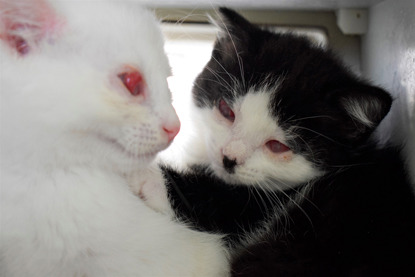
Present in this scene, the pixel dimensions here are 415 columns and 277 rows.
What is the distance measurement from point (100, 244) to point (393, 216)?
78cm

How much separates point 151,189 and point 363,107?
69 cm

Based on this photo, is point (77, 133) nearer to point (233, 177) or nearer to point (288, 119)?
point (233, 177)

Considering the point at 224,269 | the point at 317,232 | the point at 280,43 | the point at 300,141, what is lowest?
the point at 224,269

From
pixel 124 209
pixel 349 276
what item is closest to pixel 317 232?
pixel 349 276

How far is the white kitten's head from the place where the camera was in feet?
3.13

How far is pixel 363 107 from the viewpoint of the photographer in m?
1.39

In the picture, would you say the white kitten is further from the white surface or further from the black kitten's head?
the white surface

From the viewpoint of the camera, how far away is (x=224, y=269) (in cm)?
125

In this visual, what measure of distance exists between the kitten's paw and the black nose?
220mm

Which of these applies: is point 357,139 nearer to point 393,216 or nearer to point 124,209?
point 393,216

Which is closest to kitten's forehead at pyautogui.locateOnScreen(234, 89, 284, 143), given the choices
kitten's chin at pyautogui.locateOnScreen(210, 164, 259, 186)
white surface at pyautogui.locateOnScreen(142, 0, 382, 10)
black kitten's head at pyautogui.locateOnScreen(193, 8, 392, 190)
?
black kitten's head at pyautogui.locateOnScreen(193, 8, 392, 190)

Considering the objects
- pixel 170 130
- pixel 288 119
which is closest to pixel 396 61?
pixel 288 119

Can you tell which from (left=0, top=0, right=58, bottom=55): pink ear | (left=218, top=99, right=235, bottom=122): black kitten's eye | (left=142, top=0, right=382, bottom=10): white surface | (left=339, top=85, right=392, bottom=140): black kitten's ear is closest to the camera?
(left=0, top=0, right=58, bottom=55): pink ear

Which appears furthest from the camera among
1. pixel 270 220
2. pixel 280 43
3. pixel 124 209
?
pixel 280 43
